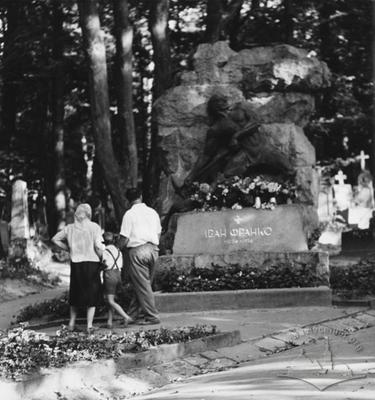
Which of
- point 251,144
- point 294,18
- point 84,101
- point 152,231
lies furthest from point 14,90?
point 152,231

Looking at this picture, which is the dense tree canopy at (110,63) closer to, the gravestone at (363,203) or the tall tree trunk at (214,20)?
the gravestone at (363,203)

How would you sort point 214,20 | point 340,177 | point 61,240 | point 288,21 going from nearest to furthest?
point 61,240
point 214,20
point 288,21
point 340,177

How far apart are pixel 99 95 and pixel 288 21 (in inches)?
531

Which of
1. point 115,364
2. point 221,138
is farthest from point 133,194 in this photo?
point 221,138

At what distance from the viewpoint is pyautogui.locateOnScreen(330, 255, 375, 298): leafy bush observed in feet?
47.3

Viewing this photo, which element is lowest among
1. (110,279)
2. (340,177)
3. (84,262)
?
(110,279)

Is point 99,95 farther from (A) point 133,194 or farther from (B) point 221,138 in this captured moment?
(A) point 133,194

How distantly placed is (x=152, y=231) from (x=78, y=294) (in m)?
1.44

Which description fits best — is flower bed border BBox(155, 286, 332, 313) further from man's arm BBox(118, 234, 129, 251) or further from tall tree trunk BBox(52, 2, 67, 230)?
tall tree trunk BBox(52, 2, 67, 230)

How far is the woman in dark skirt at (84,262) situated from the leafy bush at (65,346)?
1.86 meters

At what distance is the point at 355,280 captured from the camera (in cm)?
1511

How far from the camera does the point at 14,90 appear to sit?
33656mm

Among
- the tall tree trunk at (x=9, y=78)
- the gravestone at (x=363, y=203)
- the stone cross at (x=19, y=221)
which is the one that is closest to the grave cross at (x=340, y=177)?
the gravestone at (x=363, y=203)

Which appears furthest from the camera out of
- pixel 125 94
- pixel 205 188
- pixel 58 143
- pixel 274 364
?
pixel 58 143
